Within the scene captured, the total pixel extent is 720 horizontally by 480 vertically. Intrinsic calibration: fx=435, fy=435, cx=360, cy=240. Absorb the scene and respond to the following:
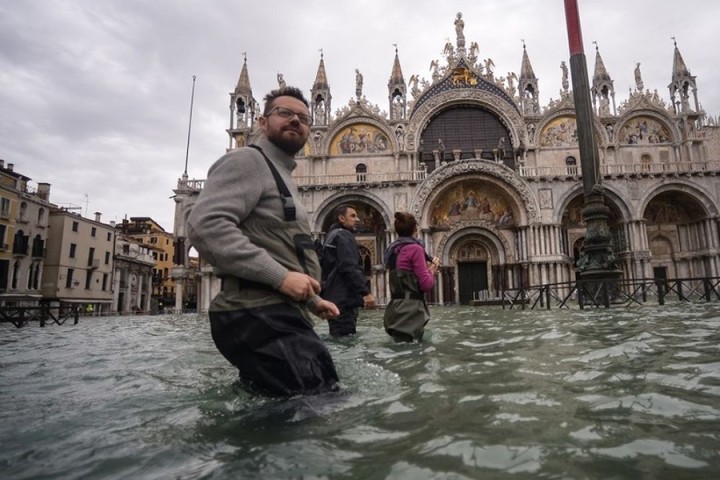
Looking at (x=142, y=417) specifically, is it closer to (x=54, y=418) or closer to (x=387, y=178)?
(x=54, y=418)

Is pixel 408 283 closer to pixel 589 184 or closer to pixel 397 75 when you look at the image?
pixel 589 184

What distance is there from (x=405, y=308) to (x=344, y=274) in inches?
42.5

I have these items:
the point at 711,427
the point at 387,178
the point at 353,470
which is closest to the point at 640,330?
the point at 711,427

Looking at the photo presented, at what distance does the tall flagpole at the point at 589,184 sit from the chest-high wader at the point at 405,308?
844cm

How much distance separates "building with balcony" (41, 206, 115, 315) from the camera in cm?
3200

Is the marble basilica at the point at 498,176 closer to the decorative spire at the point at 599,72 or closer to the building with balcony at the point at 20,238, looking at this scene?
the decorative spire at the point at 599,72

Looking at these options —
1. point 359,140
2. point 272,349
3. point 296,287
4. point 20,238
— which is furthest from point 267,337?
point 20,238

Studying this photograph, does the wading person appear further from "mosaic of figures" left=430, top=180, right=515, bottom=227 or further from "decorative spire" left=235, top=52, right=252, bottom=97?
"decorative spire" left=235, top=52, right=252, bottom=97

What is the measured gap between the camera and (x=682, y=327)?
562 centimetres

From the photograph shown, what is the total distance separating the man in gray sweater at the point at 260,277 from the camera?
2.31 metres

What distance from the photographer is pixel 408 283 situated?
5137mm

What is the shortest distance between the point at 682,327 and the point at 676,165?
77.0 ft

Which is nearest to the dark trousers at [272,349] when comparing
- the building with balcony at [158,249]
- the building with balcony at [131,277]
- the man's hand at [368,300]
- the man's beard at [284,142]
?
the man's beard at [284,142]

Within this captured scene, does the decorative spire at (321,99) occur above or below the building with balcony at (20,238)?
above
